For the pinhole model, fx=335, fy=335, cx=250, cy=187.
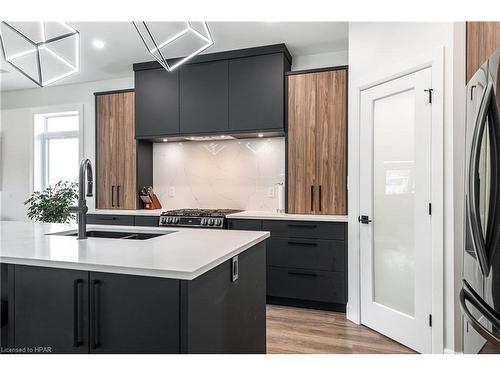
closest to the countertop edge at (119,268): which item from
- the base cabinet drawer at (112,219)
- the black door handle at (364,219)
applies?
the black door handle at (364,219)

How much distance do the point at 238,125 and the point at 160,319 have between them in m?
2.71

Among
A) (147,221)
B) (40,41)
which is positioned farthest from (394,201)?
(40,41)

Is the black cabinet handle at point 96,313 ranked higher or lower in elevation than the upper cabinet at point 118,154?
lower

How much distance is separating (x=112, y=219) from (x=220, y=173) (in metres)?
1.41

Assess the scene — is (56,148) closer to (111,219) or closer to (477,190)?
(111,219)

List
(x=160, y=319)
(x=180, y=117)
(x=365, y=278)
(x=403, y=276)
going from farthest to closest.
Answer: (x=180, y=117) → (x=365, y=278) → (x=403, y=276) → (x=160, y=319)

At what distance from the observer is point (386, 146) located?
267 cm

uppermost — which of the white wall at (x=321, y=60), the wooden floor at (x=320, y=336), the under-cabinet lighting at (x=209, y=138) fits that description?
the white wall at (x=321, y=60)

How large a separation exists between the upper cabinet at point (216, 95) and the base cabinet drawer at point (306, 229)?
1.01m

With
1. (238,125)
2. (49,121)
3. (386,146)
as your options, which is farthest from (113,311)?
(49,121)

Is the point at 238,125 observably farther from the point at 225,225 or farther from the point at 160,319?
the point at 160,319

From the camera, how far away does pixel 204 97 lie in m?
3.83

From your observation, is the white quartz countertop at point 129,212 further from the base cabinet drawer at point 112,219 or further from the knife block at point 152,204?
the knife block at point 152,204

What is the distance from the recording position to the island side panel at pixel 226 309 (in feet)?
4.13
